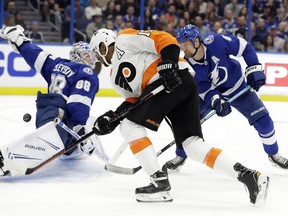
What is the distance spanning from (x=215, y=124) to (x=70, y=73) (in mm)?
2608

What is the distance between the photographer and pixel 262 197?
2.89 metres

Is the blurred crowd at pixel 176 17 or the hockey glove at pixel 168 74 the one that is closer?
the hockey glove at pixel 168 74

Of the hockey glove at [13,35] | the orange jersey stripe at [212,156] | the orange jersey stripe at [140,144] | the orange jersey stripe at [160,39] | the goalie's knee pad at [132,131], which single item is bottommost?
the orange jersey stripe at [212,156]

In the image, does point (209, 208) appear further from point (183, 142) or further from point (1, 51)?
point (1, 51)

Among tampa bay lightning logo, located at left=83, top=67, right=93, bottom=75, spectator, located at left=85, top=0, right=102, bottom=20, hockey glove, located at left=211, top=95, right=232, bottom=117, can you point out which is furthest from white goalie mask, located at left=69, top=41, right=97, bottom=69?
spectator, located at left=85, top=0, right=102, bottom=20

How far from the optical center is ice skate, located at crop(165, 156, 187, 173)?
379 cm

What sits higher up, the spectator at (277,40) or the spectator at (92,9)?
the spectator at (92,9)

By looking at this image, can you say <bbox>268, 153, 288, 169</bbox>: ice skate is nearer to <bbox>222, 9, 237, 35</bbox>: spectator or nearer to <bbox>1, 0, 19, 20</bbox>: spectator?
<bbox>222, 9, 237, 35</bbox>: spectator

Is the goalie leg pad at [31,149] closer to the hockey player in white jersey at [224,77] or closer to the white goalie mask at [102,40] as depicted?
the white goalie mask at [102,40]

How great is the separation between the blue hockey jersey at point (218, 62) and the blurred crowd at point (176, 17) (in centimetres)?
508

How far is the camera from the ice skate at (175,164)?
3785 millimetres

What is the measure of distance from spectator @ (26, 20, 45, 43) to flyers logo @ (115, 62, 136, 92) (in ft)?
18.5

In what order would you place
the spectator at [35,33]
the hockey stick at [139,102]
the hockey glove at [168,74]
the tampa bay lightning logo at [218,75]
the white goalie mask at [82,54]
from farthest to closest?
the spectator at [35,33] → the white goalie mask at [82,54] → the tampa bay lightning logo at [218,75] → the hockey stick at [139,102] → the hockey glove at [168,74]

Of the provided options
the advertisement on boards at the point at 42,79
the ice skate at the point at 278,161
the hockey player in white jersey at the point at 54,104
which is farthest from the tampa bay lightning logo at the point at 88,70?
the advertisement on boards at the point at 42,79
